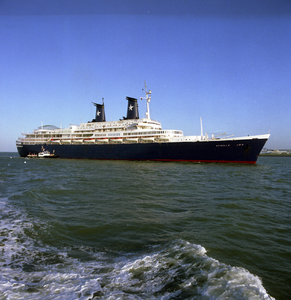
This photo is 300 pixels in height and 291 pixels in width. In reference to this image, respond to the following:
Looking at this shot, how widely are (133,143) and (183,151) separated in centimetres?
1034

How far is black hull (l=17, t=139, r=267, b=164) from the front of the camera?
3134cm

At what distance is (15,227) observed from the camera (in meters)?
6.32

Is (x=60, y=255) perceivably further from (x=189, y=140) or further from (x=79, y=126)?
(x=79, y=126)

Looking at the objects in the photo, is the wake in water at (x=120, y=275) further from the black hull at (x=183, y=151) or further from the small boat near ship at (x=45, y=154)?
the small boat near ship at (x=45, y=154)

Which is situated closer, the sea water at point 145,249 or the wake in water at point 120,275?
the wake in water at point 120,275

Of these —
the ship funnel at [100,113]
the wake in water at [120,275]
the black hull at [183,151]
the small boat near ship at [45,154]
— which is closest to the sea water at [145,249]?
the wake in water at [120,275]

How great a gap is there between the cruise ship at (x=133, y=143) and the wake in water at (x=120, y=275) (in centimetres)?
2977

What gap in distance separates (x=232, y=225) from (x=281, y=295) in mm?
3294

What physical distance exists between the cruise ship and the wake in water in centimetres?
2977

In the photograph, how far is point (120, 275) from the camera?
12.3 ft

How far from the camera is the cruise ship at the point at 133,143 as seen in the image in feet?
105

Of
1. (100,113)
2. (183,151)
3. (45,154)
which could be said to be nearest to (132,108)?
(100,113)

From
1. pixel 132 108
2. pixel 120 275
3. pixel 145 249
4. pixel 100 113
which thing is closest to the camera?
pixel 120 275

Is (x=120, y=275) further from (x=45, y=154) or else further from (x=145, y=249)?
(x=45, y=154)
